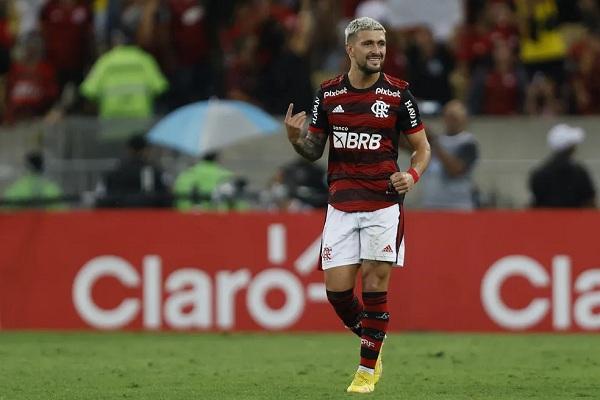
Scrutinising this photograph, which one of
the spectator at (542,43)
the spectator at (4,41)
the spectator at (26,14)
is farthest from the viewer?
the spectator at (26,14)

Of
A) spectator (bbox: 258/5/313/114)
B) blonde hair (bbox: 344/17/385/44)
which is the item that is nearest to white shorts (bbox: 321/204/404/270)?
blonde hair (bbox: 344/17/385/44)

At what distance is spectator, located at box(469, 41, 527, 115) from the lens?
1894 centimetres

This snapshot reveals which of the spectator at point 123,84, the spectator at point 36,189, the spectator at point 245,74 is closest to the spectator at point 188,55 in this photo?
the spectator at point 245,74

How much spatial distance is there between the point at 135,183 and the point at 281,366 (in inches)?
225

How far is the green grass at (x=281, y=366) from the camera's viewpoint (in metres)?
10.3

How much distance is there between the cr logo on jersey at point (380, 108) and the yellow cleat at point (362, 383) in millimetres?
1758

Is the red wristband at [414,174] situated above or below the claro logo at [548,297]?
above

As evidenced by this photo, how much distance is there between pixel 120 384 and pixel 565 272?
662 centimetres

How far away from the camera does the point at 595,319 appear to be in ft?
51.9

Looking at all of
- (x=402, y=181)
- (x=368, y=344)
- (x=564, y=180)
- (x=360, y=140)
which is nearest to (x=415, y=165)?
(x=402, y=181)

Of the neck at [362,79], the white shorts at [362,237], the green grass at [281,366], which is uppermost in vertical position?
the neck at [362,79]

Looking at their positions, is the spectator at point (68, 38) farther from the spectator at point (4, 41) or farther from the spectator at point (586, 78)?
the spectator at point (586, 78)

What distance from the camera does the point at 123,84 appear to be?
63.1 feet

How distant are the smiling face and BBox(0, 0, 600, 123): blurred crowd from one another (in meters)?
8.81
